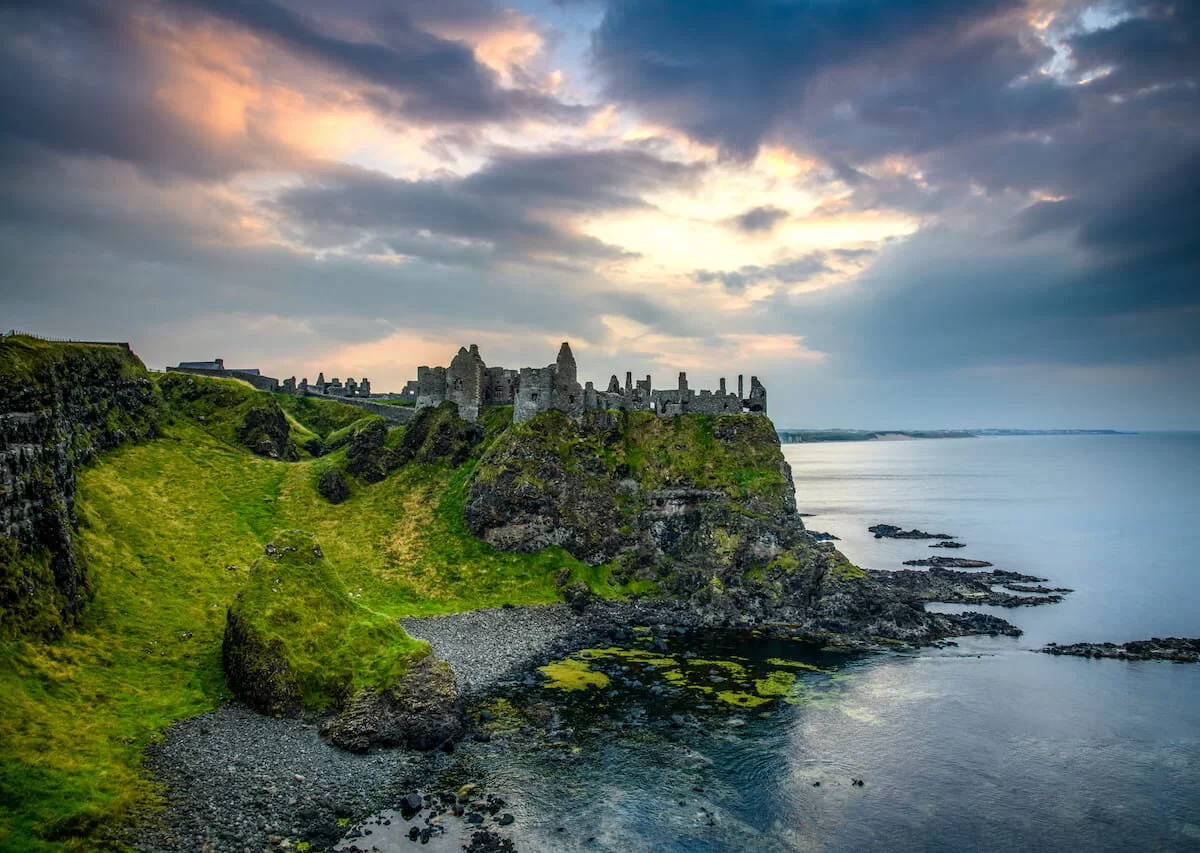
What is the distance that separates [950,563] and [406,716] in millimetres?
97744

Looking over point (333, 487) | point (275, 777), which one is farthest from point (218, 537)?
point (275, 777)

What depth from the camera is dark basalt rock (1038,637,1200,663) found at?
6544 cm

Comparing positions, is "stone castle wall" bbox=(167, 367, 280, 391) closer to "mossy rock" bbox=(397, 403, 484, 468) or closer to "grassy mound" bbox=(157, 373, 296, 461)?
"grassy mound" bbox=(157, 373, 296, 461)

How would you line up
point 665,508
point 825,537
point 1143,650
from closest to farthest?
point 1143,650
point 665,508
point 825,537

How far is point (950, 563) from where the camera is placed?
111250mm

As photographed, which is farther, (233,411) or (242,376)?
(242,376)

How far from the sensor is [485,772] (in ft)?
132

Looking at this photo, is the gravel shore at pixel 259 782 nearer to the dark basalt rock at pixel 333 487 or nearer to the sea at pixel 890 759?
the sea at pixel 890 759

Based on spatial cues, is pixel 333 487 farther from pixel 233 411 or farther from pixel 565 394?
pixel 565 394

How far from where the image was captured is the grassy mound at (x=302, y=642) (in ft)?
147

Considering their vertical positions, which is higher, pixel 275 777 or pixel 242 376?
pixel 242 376

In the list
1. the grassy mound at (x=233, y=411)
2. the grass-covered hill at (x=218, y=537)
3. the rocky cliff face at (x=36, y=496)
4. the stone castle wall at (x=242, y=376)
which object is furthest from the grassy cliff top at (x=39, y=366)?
the stone castle wall at (x=242, y=376)

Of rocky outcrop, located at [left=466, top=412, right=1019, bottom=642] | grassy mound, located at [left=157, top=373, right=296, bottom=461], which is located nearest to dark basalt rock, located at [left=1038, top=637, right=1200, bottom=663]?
rocky outcrop, located at [left=466, top=412, right=1019, bottom=642]

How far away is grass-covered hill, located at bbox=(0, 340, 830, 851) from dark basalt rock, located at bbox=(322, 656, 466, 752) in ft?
6.45
